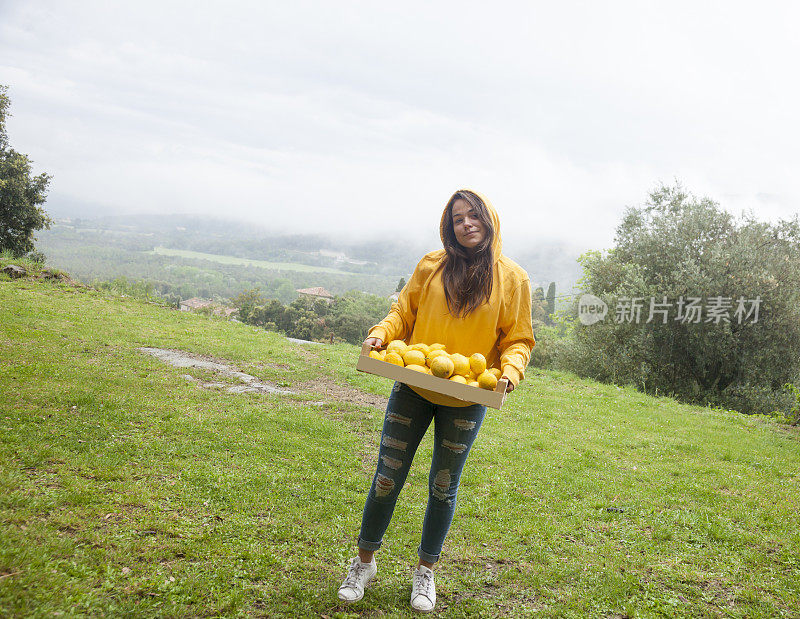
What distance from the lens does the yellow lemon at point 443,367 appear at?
3018 millimetres

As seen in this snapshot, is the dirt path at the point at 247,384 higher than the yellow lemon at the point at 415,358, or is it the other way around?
the yellow lemon at the point at 415,358

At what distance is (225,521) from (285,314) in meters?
36.9

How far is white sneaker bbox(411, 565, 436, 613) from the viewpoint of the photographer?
356 cm

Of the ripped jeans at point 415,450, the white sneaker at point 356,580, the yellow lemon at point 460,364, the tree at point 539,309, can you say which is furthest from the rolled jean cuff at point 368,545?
the tree at point 539,309

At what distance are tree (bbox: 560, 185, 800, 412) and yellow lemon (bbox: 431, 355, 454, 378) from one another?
15579mm

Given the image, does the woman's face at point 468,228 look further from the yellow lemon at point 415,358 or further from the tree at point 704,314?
the tree at point 704,314

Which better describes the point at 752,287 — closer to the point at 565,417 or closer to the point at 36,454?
the point at 565,417

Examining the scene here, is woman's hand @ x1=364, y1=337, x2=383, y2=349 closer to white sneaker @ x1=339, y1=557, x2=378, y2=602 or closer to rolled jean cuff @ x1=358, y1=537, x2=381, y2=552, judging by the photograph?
rolled jean cuff @ x1=358, y1=537, x2=381, y2=552

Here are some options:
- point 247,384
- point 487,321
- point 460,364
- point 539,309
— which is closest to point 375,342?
point 460,364

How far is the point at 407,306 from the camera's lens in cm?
368

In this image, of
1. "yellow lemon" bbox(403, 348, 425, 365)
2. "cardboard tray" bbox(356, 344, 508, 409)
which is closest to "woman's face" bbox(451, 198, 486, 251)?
"yellow lemon" bbox(403, 348, 425, 365)

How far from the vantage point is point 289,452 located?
6633mm

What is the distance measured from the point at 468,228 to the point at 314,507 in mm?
3374

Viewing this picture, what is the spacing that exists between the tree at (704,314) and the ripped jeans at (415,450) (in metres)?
15.1
